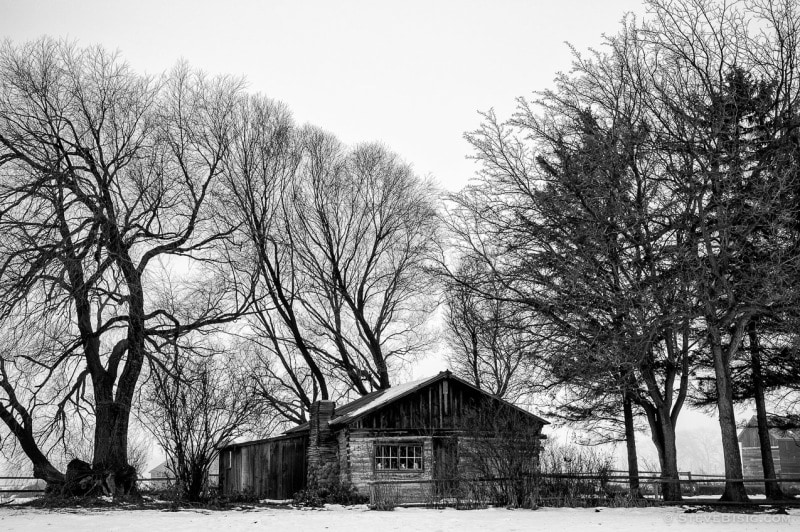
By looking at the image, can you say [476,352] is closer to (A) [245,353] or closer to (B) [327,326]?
(B) [327,326]

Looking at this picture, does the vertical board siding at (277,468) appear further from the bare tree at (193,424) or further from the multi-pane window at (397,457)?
the bare tree at (193,424)

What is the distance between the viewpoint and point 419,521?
14516mm

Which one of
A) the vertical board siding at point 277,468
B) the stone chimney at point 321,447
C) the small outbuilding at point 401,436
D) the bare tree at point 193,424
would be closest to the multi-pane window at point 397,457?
the small outbuilding at point 401,436

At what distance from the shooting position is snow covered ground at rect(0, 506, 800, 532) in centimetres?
1297

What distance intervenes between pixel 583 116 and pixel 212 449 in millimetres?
13351

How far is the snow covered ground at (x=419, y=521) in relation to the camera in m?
13.0

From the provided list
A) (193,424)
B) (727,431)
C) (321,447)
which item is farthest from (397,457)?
(727,431)

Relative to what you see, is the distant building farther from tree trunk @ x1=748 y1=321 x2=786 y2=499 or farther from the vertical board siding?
the vertical board siding

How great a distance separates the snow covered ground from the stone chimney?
8.45 meters

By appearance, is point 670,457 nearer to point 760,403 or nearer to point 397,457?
point 760,403

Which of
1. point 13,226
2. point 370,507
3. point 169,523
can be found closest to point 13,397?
point 13,226

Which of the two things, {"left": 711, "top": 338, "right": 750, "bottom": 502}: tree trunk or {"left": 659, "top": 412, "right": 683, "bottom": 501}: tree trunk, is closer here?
{"left": 711, "top": 338, "right": 750, "bottom": 502}: tree trunk

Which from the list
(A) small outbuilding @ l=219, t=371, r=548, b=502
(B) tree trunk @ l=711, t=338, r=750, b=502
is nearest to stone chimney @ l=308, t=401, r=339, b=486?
(A) small outbuilding @ l=219, t=371, r=548, b=502

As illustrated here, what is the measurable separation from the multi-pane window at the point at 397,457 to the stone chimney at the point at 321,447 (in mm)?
1863
